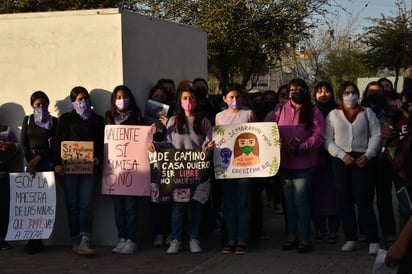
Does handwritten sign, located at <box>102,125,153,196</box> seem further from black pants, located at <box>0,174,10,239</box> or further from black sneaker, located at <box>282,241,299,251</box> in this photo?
black sneaker, located at <box>282,241,299,251</box>

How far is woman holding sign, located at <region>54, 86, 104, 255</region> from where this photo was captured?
7656 millimetres

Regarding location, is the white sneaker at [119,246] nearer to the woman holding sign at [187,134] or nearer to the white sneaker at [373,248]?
the woman holding sign at [187,134]

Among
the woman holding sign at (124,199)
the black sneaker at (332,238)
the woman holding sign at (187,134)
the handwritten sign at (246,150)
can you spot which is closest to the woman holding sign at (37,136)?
the woman holding sign at (124,199)

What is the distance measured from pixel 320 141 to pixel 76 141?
284 centimetres

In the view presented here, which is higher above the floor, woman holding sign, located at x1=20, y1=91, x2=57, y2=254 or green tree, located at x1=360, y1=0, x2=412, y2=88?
green tree, located at x1=360, y1=0, x2=412, y2=88

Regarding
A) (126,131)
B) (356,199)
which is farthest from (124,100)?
(356,199)

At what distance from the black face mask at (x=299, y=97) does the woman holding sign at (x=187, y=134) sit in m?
1.03

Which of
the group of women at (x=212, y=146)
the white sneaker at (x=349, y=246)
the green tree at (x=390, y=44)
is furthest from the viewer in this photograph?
the green tree at (x=390, y=44)

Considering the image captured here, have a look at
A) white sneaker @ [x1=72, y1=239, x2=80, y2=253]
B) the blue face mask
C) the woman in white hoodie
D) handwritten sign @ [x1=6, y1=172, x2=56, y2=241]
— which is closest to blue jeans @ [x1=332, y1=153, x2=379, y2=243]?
the woman in white hoodie

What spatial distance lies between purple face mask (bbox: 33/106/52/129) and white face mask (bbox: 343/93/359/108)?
3515 millimetres

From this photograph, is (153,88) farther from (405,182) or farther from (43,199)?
(405,182)

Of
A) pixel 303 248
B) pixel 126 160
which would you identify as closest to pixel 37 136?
pixel 126 160

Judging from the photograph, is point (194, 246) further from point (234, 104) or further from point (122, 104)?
point (122, 104)

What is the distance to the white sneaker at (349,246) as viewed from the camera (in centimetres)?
756
